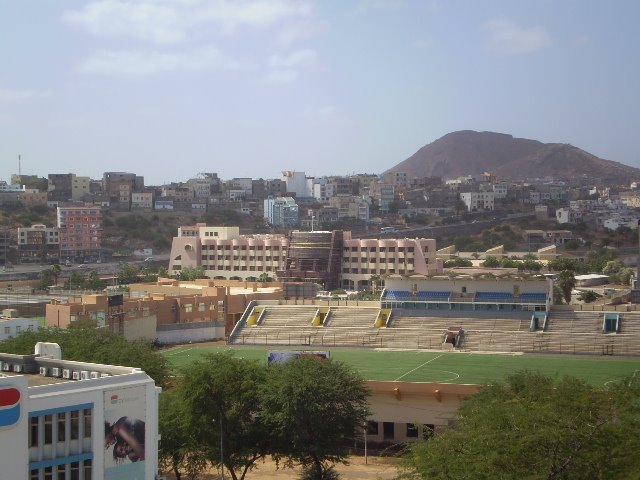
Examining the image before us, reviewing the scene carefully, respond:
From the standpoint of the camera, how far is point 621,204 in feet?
401

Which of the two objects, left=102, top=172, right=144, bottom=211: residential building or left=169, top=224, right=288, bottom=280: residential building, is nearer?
left=169, top=224, right=288, bottom=280: residential building

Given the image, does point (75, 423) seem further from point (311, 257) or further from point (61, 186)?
point (61, 186)

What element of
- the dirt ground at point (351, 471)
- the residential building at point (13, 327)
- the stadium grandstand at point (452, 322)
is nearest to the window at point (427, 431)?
the dirt ground at point (351, 471)

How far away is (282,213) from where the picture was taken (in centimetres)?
9162

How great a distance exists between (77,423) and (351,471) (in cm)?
905

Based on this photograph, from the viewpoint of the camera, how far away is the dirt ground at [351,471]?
1988 centimetres

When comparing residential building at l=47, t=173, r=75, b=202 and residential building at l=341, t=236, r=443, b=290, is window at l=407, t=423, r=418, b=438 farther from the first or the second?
residential building at l=47, t=173, r=75, b=202

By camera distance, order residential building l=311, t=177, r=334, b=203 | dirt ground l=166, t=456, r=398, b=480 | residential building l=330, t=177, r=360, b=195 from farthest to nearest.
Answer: residential building l=330, t=177, r=360, b=195, residential building l=311, t=177, r=334, b=203, dirt ground l=166, t=456, r=398, b=480

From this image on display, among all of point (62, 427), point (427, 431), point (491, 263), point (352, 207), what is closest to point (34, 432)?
point (62, 427)

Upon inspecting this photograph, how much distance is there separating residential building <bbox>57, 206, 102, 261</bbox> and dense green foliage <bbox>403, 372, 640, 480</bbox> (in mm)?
59802

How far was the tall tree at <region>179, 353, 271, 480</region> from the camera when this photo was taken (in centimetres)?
1859

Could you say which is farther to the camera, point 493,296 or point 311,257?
point 311,257

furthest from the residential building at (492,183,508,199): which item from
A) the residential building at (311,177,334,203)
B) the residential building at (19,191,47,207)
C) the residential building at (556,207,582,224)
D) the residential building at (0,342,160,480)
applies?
the residential building at (0,342,160,480)

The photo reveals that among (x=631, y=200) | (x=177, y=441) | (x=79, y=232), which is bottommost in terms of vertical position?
(x=177, y=441)
